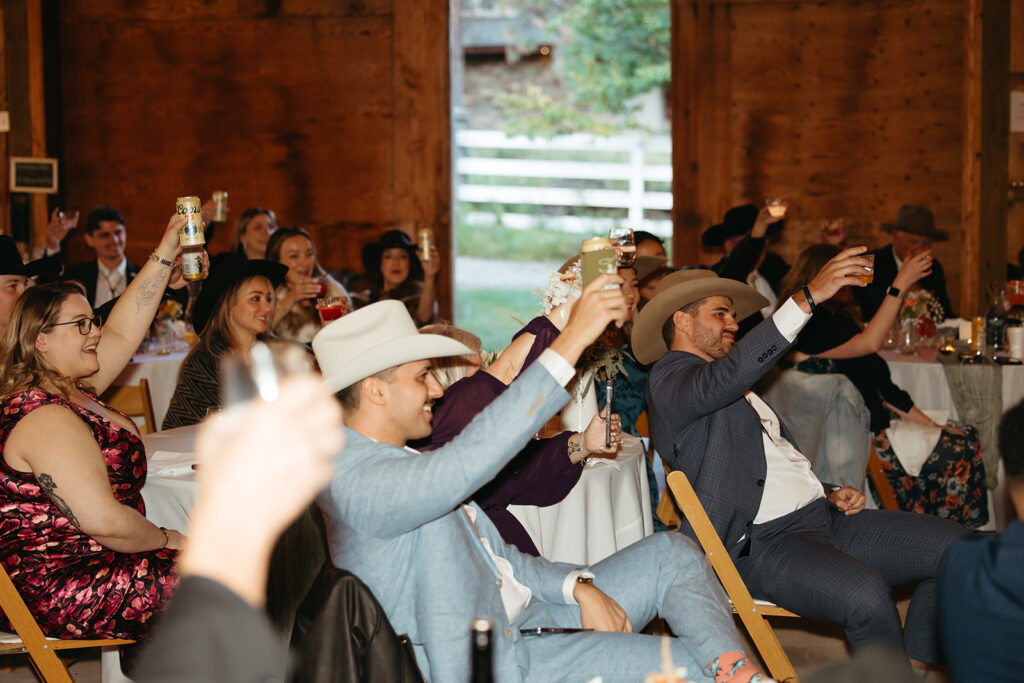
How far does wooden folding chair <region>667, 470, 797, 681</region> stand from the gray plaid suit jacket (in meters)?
0.23

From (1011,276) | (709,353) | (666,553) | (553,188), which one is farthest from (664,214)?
(666,553)

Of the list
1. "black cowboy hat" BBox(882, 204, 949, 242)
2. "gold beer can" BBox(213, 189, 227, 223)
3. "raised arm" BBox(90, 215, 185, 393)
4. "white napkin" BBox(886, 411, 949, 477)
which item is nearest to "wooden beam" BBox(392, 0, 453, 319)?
"gold beer can" BBox(213, 189, 227, 223)

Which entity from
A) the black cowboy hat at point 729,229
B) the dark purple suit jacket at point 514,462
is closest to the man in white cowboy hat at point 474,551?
the dark purple suit jacket at point 514,462

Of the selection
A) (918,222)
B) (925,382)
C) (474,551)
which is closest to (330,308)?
(474,551)

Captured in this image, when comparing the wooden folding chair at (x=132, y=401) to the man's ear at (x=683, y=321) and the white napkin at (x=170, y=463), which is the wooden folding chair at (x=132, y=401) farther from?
the man's ear at (x=683, y=321)

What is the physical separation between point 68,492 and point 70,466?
2.6 inches

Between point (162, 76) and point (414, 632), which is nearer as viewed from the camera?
point (414, 632)

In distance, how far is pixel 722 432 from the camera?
299cm

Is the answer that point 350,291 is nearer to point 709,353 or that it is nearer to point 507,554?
point 709,353

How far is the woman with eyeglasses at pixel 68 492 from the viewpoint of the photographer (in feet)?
8.50

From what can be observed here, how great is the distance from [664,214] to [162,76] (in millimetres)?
7975

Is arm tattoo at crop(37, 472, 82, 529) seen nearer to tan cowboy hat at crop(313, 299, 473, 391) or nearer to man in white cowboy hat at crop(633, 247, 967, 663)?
tan cowboy hat at crop(313, 299, 473, 391)

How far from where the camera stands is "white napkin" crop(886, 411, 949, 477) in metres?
4.39

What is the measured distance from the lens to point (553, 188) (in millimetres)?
14250
